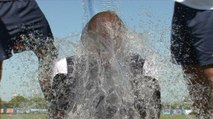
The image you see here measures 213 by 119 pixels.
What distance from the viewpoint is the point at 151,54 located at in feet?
11.5

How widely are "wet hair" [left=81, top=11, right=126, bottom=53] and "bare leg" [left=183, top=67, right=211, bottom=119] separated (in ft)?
1.91

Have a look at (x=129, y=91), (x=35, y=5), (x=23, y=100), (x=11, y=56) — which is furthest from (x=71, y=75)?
(x=23, y=100)

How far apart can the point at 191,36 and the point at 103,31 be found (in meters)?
0.61

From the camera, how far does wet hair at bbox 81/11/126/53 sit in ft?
10.5

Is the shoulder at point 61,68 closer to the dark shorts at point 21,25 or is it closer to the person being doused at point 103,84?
the person being doused at point 103,84

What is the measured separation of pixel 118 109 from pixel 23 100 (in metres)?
2.10

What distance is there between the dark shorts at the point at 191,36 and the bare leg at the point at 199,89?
0.07 meters

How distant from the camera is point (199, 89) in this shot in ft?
10.9

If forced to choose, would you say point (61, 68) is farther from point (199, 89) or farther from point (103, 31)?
point (199, 89)

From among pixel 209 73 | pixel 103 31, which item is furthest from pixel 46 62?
pixel 209 73

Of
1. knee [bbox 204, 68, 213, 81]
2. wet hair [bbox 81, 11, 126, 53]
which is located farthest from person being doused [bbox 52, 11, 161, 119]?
knee [bbox 204, 68, 213, 81]

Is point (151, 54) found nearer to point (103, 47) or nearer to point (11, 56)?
point (103, 47)

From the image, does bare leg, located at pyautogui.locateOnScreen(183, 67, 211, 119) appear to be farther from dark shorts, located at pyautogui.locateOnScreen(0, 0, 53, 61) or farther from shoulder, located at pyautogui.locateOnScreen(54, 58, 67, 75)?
dark shorts, located at pyautogui.locateOnScreen(0, 0, 53, 61)

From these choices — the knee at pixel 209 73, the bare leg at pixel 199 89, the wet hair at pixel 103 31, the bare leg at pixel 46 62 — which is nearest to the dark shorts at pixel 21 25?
the bare leg at pixel 46 62
